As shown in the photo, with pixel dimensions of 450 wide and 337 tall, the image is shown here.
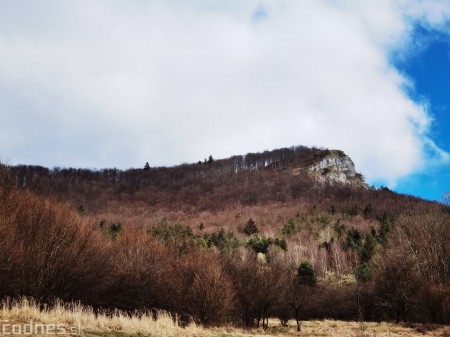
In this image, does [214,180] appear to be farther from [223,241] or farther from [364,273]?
[364,273]

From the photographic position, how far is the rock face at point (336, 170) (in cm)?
13450

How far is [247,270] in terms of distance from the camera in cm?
3812

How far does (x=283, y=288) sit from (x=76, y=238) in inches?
820

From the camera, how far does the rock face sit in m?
134

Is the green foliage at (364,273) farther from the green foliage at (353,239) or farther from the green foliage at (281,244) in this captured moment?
the green foliage at (281,244)

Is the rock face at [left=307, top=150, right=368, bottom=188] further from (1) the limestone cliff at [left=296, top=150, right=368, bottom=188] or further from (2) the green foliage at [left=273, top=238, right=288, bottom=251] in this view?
(2) the green foliage at [left=273, top=238, right=288, bottom=251]

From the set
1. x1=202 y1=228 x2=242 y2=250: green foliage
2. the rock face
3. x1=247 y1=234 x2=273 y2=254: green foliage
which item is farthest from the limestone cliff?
x1=202 y1=228 x2=242 y2=250: green foliage

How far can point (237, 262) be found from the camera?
4097 cm

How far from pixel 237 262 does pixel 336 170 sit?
10556cm

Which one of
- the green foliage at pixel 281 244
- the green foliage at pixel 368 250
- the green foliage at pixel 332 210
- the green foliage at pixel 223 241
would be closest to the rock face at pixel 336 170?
the green foliage at pixel 332 210

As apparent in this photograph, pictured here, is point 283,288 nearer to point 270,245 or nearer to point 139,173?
point 270,245

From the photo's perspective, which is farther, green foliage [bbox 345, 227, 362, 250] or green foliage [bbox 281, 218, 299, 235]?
green foliage [bbox 281, 218, 299, 235]

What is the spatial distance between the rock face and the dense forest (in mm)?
29923

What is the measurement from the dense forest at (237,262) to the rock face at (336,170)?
2992cm
